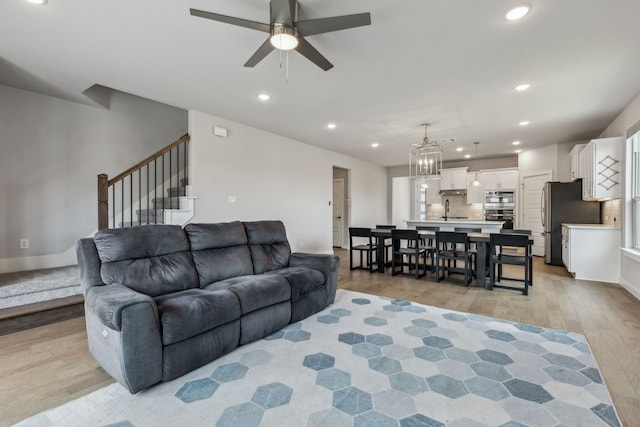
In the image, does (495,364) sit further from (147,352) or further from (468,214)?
(468,214)

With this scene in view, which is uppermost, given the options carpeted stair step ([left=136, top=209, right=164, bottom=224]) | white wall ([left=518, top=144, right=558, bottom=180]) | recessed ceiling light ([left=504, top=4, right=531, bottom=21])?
recessed ceiling light ([left=504, top=4, right=531, bottom=21])

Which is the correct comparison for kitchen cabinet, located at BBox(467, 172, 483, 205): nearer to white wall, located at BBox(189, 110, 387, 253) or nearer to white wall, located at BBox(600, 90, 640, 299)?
white wall, located at BBox(189, 110, 387, 253)

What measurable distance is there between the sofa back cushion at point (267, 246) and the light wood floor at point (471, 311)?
1.23 m

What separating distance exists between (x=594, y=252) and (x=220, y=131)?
6.28 metres

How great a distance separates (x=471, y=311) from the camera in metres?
3.43

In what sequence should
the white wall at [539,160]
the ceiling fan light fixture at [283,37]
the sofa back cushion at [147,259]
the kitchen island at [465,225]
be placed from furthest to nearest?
1. the white wall at [539,160]
2. the kitchen island at [465,225]
3. the sofa back cushion at [147,259]
4. the ceiling fan light fixture at [283,37]

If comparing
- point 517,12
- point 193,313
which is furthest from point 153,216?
point 517,12

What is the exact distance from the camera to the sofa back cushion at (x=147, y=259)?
2.43m

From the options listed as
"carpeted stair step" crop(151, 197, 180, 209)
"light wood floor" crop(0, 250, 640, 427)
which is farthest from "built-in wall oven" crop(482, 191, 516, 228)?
"carpeted stair step" crop(151, 197, 180, 209)

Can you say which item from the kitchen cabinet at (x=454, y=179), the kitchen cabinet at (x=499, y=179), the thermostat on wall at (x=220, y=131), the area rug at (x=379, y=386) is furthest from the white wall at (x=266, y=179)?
the kitchen cabinet at (x=499, y=179)

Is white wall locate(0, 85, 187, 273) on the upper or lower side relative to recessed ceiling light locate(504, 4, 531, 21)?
lower

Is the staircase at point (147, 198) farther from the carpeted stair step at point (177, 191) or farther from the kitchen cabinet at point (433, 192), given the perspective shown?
the kitchen cabinet at point (433, 192)

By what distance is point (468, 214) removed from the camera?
29.3 ft

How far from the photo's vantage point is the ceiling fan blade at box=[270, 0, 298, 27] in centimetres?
196
